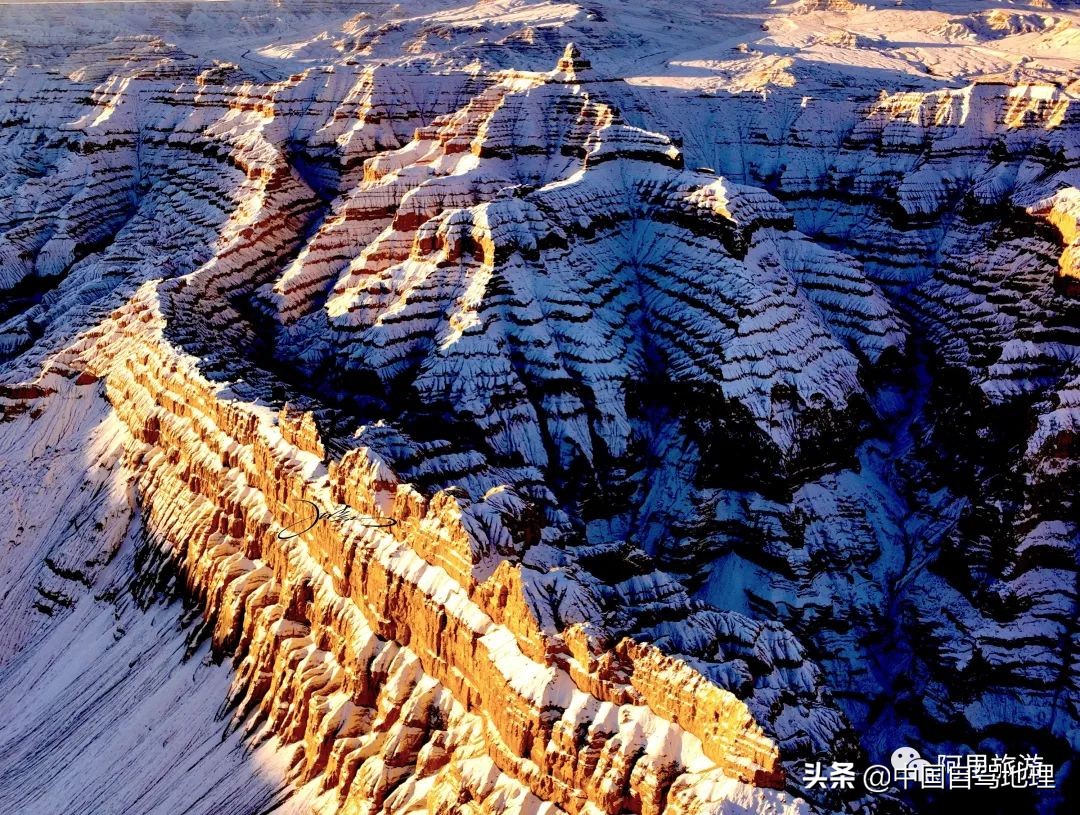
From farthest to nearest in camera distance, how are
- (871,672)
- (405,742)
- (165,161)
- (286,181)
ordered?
(165,161)
(286,181)
(871,672)
(405,742)

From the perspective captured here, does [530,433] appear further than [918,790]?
Yes

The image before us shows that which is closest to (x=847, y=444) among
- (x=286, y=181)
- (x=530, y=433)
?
(x=530, y=433)

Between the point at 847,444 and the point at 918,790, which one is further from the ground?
the point at 847,444

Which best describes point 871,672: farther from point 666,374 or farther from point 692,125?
point 692,125

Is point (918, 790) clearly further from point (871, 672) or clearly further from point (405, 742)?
point (405, 742)

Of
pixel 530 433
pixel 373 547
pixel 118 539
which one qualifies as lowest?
pixel 118 539

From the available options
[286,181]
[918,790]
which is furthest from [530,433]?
[286,181]

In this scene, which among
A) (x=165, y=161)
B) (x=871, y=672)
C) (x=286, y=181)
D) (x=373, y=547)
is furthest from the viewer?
(x=165, y=161)
